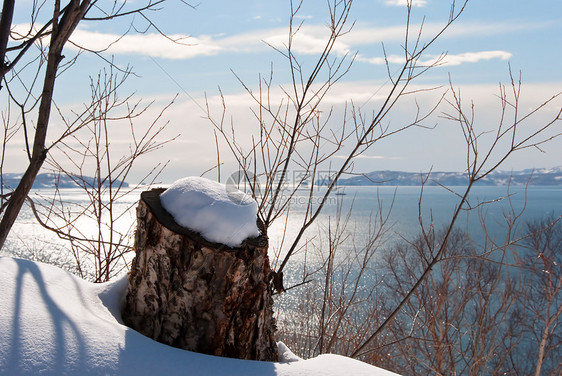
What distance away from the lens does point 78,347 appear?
108cm

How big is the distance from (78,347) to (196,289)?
0.42 m

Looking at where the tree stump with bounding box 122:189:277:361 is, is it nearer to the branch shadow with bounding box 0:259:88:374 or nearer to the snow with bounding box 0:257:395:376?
the snow with bounding box 0:257:395:376

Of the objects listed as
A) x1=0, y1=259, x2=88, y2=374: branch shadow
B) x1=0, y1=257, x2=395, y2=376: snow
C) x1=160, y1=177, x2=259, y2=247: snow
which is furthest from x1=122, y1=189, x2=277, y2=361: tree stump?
x1=0, y1=259, x2=88, y2=374: branch shadow

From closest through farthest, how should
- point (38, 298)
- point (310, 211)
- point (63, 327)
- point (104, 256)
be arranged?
point (63, 327) → point (38, 298) → point (310, 211) → point (104, 256)

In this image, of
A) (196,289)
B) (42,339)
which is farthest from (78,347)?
(196,289)

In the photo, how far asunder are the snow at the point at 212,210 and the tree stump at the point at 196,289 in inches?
1.1

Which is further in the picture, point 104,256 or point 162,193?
point 104,256

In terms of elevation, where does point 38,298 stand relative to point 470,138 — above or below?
below

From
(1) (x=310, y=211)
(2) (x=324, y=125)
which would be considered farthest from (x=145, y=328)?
(2) (x=324, y=125)

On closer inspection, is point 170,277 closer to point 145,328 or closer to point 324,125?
point 145,328

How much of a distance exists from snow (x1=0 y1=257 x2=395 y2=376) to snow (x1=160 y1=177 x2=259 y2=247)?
38 centimetres

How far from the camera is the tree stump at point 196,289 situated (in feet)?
4.67

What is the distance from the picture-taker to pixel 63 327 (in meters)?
1.13

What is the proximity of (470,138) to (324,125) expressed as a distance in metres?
0.72
